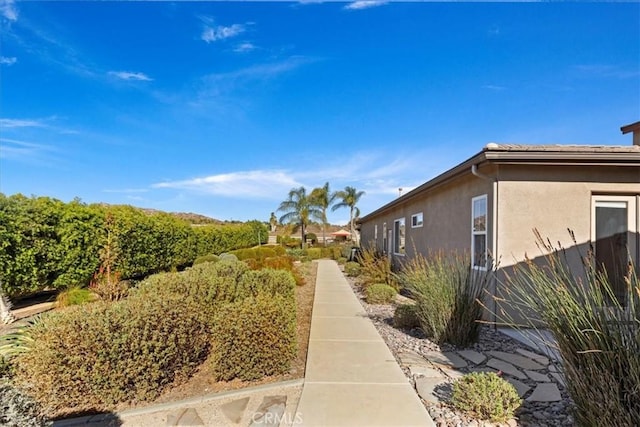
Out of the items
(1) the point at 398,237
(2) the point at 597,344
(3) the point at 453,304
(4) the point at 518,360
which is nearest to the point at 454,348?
(3) the point at 453,304

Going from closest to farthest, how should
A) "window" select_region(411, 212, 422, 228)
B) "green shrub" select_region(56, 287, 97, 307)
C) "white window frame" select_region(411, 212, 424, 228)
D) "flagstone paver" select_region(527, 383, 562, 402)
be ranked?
"flagstone paver" select_region(527, 383, 562, 402)
"green shrub" select_region(56, 287, 97, 307)
"white window frame" select_region(411, 212, 424, 228)
"window" select_region(411, 212, 422, 228)

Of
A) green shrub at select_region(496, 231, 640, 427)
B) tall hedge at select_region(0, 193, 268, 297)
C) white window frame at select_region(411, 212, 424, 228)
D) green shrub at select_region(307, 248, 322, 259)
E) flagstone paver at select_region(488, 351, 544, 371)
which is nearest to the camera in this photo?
green shrub at select_region(496, 231, 640, 427)

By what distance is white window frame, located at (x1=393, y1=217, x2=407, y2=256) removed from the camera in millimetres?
13120

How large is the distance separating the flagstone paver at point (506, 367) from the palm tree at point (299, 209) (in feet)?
97.5

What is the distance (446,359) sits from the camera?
4781mm

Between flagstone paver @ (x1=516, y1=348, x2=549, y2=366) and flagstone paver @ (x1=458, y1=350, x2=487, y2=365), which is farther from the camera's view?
flagstone paver @ (x1=458, y1=350, x2=487, y2=365)

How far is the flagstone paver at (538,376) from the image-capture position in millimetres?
3991

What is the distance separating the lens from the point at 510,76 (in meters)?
10.3

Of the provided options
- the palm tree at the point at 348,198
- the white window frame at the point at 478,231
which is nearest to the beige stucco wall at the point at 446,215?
the white window frame at the point at 478,231

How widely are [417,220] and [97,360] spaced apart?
32.1ft

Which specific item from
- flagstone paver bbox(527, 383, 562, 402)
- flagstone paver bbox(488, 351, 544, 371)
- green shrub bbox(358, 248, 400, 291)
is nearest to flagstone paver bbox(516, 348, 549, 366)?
flagstone paver bbox(488, 351, 544, 371)

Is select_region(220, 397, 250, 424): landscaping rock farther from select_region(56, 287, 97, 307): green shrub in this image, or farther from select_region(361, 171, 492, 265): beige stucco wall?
select_region(56, 287, 97, 307): green shrub

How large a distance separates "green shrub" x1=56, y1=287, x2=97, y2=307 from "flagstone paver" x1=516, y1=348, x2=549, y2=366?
28.8 feet

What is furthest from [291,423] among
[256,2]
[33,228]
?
[256,2]
